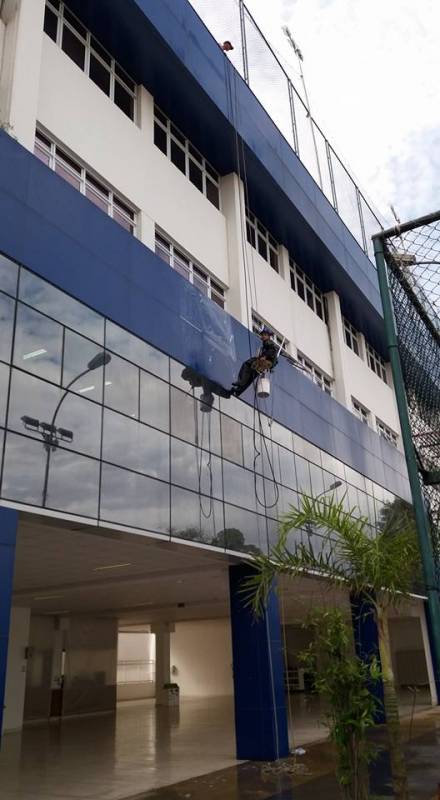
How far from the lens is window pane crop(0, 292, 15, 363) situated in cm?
895

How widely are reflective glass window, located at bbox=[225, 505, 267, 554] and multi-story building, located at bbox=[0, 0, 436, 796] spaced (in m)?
0.06

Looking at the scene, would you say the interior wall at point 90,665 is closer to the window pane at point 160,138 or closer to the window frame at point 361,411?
the window frame at point 361,411

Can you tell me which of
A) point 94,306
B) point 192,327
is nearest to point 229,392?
point 192,327

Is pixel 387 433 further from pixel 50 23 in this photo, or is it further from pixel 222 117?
pixel 50 23

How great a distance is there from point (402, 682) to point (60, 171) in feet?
106

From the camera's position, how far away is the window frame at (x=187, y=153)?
16219mm

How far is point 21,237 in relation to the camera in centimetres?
968

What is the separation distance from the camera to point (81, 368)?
34.0ft

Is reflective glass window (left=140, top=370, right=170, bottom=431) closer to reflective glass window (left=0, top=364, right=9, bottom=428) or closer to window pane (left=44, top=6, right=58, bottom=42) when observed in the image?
reflective glass window (left=0, top=364, right=9, bottom=428)

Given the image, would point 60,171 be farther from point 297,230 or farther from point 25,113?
point 297,230

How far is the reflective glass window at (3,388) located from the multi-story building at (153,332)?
28mm

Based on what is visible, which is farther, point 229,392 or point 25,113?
point 229,392

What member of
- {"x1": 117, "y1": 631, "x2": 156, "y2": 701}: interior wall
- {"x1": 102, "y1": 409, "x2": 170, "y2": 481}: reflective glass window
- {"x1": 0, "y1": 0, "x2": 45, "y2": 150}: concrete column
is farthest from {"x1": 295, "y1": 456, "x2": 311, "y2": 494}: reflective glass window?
{"x1": 117, "y1": 631, "x2": 156, "y2": 701}: interior wall

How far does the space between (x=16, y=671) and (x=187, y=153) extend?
1684cm
